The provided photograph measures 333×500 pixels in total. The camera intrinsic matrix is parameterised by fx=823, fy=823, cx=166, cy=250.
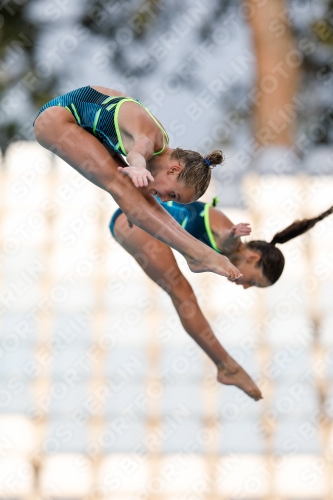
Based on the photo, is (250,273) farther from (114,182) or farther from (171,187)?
(114,182)

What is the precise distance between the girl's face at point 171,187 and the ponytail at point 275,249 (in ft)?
2.44

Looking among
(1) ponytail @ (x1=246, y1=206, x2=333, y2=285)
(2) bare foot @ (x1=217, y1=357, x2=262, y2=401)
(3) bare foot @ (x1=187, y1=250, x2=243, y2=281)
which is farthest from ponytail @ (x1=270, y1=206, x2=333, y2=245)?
(3) bare foot @ (x1=187, y1=250, x2=243, y2=281)

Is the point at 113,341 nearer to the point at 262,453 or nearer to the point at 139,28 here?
the point at 262,453

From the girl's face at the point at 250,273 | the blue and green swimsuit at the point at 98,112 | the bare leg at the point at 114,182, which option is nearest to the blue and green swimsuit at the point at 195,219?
the girl's face at the point at 250,273

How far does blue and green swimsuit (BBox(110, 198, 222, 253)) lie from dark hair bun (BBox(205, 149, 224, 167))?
0.58m

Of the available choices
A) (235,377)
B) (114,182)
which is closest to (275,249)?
(235,377)

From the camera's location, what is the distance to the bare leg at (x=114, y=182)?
3.03 m

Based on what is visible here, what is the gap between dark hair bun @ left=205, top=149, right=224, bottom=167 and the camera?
123 inches

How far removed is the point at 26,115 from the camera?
24.8ft

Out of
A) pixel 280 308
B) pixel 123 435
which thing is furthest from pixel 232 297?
pixel 123 435

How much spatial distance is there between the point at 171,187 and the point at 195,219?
27.9 inches

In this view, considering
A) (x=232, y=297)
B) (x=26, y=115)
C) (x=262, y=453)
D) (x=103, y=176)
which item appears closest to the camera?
(x=103, y=176)

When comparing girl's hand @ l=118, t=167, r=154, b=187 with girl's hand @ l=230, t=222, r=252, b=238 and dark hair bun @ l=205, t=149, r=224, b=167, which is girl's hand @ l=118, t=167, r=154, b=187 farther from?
girl's hand @ l=230, t=222, r=252, b=238

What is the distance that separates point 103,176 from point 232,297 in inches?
142
